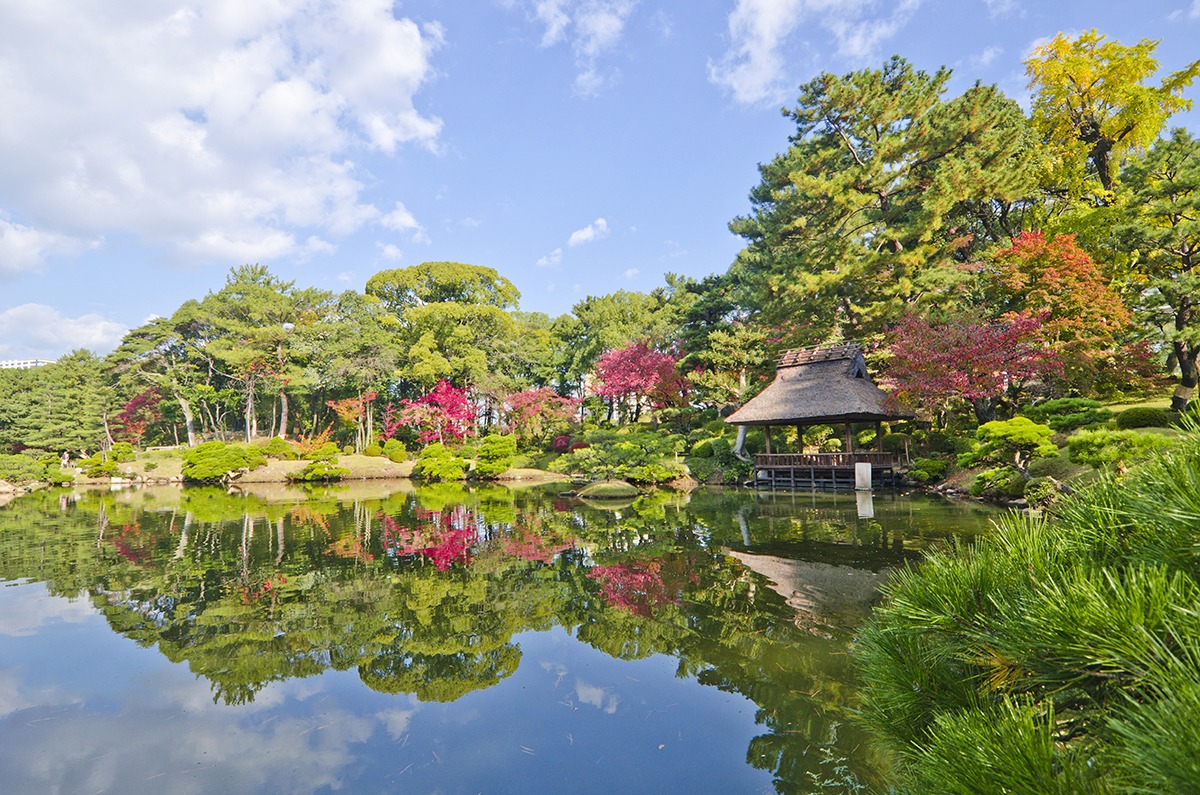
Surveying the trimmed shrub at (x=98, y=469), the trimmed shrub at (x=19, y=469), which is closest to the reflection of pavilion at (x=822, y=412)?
the trimmed shrub at (x=98, y=469)

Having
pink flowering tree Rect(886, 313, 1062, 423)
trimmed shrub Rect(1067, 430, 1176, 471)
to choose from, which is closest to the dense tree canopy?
pink flowering tree Rect(886, 313, 1062, 423)

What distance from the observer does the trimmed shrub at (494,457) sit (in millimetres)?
23109

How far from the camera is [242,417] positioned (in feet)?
120

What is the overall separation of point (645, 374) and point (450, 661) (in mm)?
18900

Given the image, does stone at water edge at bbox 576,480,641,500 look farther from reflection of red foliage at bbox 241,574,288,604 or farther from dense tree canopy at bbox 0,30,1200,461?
reflection of red foliage at bbox 241,574,288,604

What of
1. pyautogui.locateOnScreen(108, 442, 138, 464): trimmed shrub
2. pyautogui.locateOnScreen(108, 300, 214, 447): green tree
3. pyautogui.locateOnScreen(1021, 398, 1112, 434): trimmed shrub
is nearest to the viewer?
pyautogui.locateOnScreen(1021, 398, 1112, 434): trimmed shrub

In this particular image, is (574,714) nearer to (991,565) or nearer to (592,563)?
(991,565)

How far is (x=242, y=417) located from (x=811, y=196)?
3739cm

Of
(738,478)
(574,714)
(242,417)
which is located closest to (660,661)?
(574,714)

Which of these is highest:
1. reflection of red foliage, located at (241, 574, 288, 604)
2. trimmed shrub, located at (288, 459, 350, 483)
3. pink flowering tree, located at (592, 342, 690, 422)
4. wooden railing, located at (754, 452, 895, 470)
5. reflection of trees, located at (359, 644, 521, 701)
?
pink flowering tree, located at (592, 342, 690, 422)

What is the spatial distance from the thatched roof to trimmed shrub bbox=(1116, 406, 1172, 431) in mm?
4509

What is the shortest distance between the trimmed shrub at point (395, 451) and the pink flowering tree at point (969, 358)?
865 inches

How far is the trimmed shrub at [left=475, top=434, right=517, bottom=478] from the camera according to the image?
75.8 ft

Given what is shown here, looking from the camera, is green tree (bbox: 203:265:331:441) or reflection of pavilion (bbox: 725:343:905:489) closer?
reflection of pavilion (bbox: 725:343:905:489)
